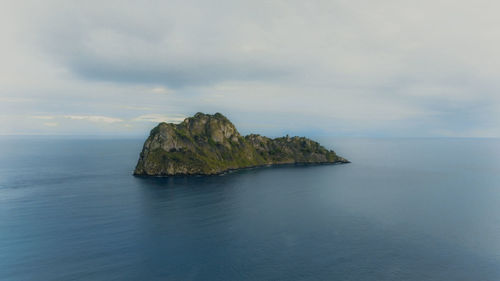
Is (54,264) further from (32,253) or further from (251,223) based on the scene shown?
→ (251,223)

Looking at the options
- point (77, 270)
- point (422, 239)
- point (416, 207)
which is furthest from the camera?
point (416, 207)

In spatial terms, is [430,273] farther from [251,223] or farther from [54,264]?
[54,264]

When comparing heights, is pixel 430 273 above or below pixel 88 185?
below

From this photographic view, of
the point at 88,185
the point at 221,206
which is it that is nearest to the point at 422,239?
the point at 221,206

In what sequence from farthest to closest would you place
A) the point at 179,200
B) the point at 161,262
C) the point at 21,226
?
the point at 179,200, the point at 21,226, the point at 161,262

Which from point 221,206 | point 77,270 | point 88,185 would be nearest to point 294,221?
point 221,206

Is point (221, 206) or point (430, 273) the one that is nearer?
point (430, 273)
